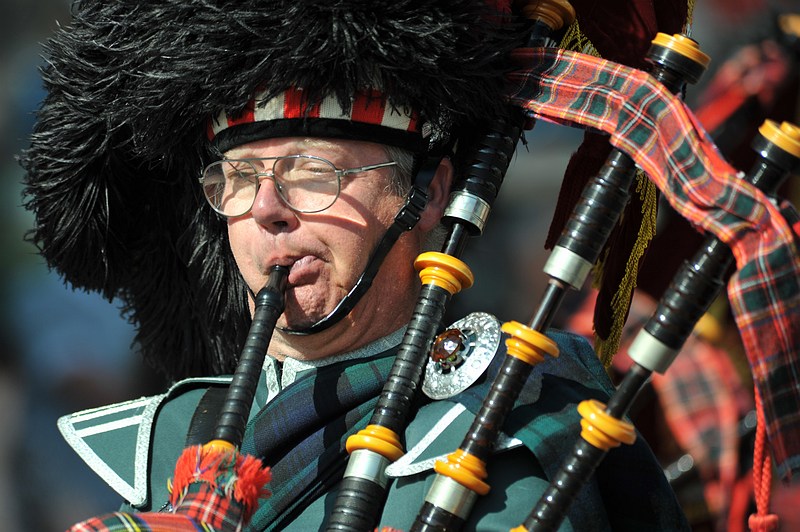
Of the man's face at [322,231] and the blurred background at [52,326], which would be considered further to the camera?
the blurred background at [52,326]

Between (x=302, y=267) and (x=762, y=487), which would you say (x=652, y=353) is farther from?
(x=302, y=267)

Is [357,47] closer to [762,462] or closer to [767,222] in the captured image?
[767,222]

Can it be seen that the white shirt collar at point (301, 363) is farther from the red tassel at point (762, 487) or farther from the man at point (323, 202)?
the red tassel at point (762, 487)

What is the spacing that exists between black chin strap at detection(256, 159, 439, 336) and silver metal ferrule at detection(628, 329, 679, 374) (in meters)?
0.59

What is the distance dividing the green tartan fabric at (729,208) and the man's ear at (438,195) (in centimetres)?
30

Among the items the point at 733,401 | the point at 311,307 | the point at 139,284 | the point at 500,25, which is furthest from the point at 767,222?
the point at 733,401

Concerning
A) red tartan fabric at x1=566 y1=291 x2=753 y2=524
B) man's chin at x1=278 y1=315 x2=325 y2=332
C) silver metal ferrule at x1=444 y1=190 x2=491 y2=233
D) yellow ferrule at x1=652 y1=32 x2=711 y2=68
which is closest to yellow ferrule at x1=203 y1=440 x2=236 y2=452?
man's chin at x1=278 y1=315 x2=325 y2=332

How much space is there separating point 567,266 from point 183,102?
0.81 m

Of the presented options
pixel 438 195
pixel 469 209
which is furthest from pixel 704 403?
pixel 469 209

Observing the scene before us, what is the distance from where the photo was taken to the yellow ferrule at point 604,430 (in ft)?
6.48

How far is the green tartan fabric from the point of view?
6.24 ft

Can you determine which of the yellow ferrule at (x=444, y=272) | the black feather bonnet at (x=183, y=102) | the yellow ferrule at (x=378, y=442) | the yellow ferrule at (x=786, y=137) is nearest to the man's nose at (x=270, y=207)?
the black feather bonnet at (x=183, y=102)

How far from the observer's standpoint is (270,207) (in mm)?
2346

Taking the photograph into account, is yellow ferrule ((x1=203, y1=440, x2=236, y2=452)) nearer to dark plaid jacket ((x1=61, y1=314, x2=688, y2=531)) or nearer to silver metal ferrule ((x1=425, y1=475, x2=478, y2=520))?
dark plaid jacket ((x1=61, y1=314, x2=688, y2=531))
